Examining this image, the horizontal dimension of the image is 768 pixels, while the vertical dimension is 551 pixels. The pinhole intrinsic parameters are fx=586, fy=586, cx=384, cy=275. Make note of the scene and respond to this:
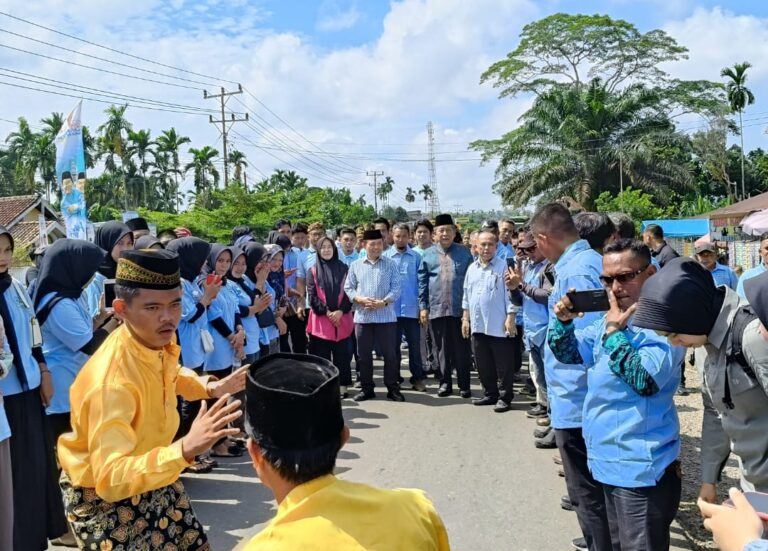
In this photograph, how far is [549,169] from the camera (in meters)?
33.5

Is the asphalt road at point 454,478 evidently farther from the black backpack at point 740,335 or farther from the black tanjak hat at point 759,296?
the black tanjak hat at point 759,296

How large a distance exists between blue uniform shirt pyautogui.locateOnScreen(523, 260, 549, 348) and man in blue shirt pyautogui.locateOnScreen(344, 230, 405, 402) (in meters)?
1.92

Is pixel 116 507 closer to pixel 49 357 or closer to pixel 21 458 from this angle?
pixel 21 458

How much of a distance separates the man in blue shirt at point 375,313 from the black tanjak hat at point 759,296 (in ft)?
18.5

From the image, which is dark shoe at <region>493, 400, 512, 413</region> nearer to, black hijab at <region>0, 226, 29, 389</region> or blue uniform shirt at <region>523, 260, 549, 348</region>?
blue uniform shirt at <region>523, 260, 549, 348</region>

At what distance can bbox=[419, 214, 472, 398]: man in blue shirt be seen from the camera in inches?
303

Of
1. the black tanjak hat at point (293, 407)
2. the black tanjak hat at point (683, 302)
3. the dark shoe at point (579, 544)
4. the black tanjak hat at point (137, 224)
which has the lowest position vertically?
the dark shoe at point (579, 544)

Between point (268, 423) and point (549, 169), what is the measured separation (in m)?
34.1

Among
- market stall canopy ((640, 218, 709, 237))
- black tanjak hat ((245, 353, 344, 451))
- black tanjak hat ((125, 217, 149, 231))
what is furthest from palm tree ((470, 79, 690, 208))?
black tanjak hat ((245, 353, 344, 451))

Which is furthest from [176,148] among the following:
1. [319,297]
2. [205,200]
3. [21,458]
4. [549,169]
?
[21,458]

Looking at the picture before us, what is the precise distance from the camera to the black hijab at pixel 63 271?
3.95 m

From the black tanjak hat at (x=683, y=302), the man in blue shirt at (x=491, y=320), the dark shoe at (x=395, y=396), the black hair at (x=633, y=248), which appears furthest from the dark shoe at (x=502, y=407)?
the black tanjak hat at (x=683, y=302)

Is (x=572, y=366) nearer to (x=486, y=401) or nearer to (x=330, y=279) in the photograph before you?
(x=486, y=401)

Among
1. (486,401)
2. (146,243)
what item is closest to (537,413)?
(486,401)
